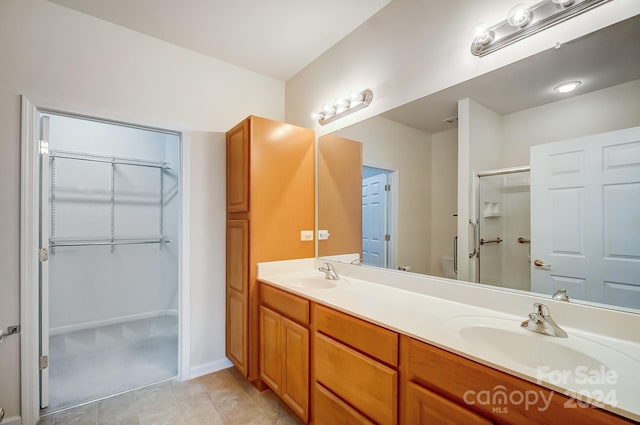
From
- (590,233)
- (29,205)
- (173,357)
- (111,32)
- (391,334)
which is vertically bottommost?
(173,357)

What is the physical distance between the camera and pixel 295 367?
66.3 inches

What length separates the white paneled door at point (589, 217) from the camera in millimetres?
1008

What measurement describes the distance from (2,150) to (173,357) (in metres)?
2.06

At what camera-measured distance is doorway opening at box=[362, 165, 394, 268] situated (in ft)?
6.25

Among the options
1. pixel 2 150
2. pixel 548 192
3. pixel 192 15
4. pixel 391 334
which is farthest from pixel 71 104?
pixel 548 192

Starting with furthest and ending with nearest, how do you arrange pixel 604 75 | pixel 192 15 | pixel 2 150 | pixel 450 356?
pixel 192 15, pixel 2 150, pixel 604 75, pixel 450 356

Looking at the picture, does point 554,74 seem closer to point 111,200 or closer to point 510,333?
point 510,333

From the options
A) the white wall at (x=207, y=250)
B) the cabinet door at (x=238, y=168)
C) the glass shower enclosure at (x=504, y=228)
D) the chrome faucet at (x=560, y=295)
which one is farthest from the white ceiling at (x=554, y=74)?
the white wall at (x=207, y=250)

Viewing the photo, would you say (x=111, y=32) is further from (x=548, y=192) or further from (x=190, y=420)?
(x=548, y=192)

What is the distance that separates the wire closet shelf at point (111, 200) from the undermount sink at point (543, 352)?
12.1 ft

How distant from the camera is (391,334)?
114 cm

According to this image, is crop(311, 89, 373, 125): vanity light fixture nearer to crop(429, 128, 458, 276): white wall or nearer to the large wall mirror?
the large wall mirror

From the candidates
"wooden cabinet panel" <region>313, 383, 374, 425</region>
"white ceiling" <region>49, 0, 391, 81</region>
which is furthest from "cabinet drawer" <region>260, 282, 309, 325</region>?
"white ceiling" <region>49, 0, 391, 81</region>

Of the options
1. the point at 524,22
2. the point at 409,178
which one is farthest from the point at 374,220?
the point at 524,22
